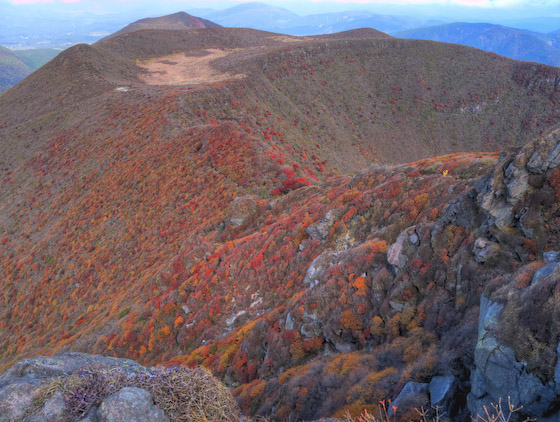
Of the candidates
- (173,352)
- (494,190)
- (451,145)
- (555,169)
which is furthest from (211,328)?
(451,145)

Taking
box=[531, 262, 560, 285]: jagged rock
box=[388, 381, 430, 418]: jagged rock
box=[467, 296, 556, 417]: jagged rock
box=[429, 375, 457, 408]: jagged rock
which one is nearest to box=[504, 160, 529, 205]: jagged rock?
box=[531, 262, 560, 285]: jagged rock

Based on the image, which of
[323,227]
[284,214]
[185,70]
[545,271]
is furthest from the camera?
[185,70]

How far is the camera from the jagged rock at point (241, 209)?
27.5 metres

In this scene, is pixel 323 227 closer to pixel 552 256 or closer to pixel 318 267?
pixel 318 267

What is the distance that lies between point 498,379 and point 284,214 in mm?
19833

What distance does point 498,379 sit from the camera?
5.73 m

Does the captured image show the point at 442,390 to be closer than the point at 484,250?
Yes

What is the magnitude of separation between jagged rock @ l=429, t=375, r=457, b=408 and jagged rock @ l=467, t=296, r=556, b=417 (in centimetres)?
40

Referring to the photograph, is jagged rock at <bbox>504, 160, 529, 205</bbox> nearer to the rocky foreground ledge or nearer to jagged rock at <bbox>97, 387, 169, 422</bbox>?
the rocky foreground ledge

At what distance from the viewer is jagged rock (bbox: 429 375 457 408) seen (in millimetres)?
6449

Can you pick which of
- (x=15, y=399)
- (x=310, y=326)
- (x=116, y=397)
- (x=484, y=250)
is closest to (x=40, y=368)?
(x=15, y=399)

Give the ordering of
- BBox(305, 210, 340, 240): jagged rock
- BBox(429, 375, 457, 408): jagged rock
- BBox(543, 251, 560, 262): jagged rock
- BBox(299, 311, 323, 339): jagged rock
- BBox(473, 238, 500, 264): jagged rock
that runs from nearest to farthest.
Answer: BBox(429, 375, 457, 408): jagged rock, BBox(543, 251, 560, 262): jagged rock, BBox(473, 238, 500, 264): jagged rock, BBox(299, 311, 323, 339): jagged rock, BBox(305, 210, 340, 240): jagged rock

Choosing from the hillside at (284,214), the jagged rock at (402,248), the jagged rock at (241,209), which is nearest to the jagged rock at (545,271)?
the hillside at (284,214)

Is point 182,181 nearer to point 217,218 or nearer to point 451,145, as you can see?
point 217,218
